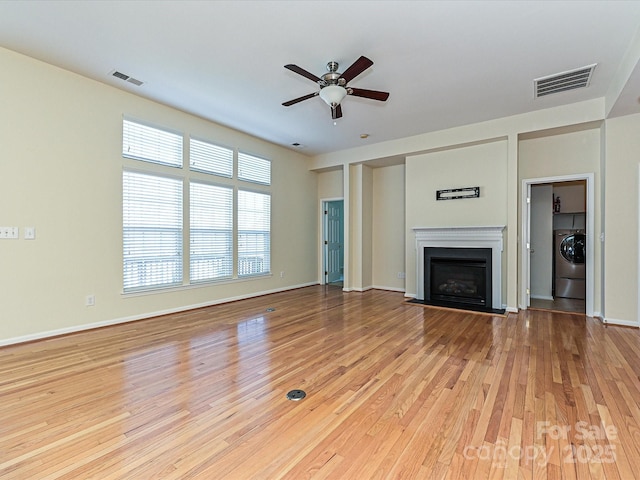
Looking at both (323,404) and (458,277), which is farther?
(458,277)

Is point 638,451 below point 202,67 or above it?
below

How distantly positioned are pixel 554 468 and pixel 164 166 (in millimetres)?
5075

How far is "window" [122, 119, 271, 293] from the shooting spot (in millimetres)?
4277

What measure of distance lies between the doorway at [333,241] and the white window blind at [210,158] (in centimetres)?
275

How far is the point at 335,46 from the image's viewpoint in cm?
307

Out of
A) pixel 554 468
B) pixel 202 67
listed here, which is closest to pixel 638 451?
pixel 554 468

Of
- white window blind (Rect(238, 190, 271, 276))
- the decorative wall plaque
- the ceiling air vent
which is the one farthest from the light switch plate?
the ceiling air vent

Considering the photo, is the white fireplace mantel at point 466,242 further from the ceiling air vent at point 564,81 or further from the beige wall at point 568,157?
the ceiling air vent at point 564,81

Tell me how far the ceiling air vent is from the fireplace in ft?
7.74

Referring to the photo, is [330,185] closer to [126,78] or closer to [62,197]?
[126,78]

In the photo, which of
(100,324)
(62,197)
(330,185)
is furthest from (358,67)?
(330,185)

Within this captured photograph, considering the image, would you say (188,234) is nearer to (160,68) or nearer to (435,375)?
(160,68)

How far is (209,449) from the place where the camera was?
5.51 ft

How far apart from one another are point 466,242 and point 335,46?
12.4 feet
